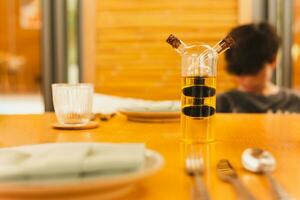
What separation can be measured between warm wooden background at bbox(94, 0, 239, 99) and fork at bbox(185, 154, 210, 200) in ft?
8.48

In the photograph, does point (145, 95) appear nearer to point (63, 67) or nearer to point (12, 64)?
point (63, 67)

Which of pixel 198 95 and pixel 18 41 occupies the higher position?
pixel 18 41

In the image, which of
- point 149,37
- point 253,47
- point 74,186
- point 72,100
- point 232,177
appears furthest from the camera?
point 149,37

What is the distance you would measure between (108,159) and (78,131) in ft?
1.94

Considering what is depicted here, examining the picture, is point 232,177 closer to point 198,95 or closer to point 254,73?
point 198,95

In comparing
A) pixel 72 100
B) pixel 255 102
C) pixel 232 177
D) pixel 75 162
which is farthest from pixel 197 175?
pixel 255 102

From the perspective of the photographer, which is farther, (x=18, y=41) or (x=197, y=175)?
(x=18, y=41)

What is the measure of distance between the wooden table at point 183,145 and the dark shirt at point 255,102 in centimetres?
74

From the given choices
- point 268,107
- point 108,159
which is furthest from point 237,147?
point 268,107

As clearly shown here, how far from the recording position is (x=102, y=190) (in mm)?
489

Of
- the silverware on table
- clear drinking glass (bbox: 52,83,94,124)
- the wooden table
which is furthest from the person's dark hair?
the silverware on table

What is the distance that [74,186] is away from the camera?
0.46 metres

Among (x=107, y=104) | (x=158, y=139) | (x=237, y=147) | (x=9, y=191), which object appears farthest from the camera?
(x=107, y=104)

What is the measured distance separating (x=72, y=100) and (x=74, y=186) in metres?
0.69
